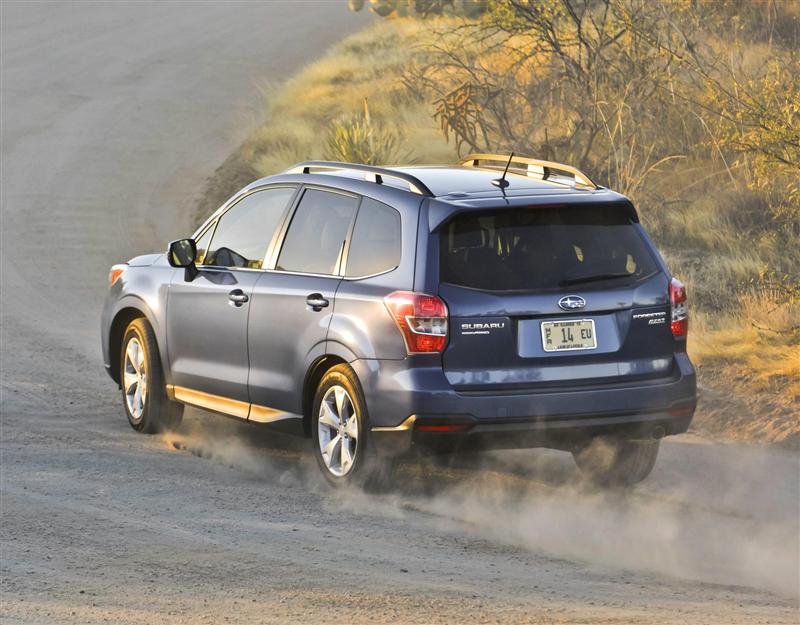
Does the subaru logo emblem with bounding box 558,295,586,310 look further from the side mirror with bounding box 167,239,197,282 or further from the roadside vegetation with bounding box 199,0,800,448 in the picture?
the roadside vegetation with bounding box 199,0,800,448

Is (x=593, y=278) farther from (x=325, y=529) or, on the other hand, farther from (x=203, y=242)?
(x=203, y=242)

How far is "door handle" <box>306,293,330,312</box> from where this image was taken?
27.9 feet

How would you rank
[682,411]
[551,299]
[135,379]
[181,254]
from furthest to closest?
[135,379]
[181,254]
[682,411]
[551,299]

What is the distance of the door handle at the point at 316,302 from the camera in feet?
27.9

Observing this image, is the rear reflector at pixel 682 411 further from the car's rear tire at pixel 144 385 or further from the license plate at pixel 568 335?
the car's rear tire at pixel 144 385

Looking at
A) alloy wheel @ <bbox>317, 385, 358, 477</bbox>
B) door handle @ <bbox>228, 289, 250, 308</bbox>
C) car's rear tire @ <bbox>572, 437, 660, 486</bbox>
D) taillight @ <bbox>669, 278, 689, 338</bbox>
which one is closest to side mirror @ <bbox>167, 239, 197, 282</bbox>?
door handle @ <bbox>228, 289, 250, 308</bbox>

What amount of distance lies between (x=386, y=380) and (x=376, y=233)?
0.84m

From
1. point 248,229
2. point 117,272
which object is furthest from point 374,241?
point 117,272

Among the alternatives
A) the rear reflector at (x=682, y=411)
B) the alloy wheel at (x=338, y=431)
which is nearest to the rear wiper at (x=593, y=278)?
the rear reflector at (x=682, y=411)

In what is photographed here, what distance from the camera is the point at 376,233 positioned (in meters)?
8.41

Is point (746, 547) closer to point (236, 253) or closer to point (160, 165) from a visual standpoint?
point (236, 253)

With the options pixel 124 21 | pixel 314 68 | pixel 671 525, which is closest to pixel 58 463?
pixel 671 525

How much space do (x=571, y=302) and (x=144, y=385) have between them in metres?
3.42

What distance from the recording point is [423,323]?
788 cm
